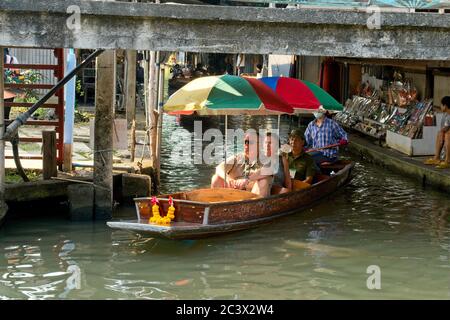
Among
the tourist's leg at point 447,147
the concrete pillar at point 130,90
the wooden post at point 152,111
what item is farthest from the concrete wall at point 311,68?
the wooden post at point 152,111

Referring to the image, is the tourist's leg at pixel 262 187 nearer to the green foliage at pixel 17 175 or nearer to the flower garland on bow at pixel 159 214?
the flower garland on bow at pixel 159 214

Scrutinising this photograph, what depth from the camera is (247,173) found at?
1131 cm

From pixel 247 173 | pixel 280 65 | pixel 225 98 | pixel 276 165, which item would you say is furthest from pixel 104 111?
pixel 280 65

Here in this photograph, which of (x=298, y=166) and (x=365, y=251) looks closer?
(x=365, y=251)

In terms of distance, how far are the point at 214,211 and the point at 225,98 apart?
5.08 feet

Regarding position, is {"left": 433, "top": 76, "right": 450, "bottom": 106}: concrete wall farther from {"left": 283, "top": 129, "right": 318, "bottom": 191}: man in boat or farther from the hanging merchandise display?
{"left": 283, "top": 129, "right": 318, "bottom": 191}: man in boat

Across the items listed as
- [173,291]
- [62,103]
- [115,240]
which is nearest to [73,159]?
[62,103]

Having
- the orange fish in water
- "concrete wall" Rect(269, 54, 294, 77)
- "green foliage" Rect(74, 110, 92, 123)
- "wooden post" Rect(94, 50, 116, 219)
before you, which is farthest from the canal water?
"concrete wall" Rect(269, 54, 294, 77)

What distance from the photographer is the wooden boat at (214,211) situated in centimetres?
953

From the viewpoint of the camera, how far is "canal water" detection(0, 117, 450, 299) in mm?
8555

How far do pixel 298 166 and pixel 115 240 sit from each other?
3639mm

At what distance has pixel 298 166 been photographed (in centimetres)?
1274
